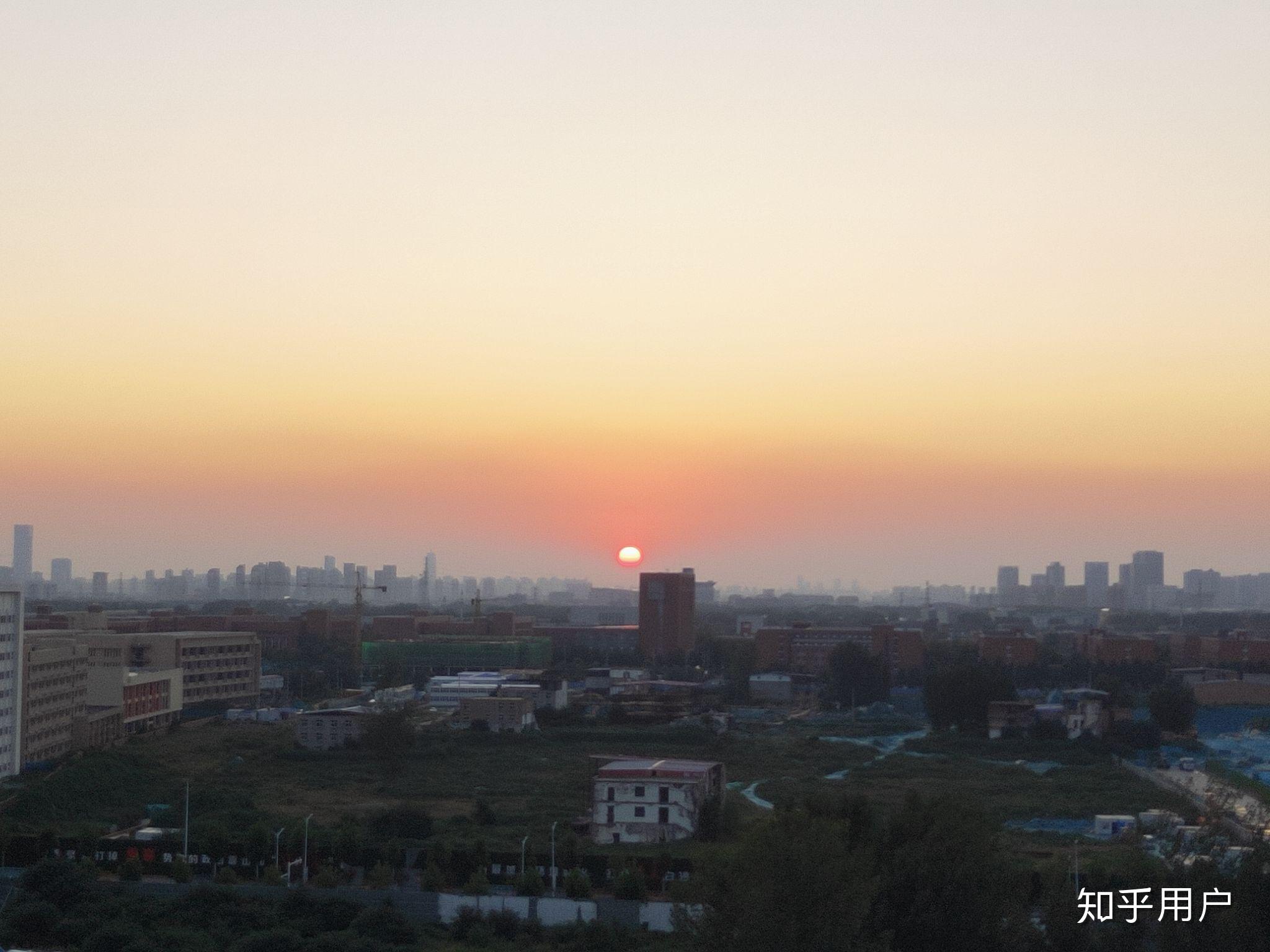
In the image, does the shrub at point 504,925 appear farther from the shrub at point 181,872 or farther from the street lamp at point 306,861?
the shrub at point 181,872

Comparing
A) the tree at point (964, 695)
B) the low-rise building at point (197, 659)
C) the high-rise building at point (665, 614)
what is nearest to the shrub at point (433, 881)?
the low-rise building at point (197, 659)

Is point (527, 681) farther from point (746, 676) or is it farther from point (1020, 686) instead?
point (1020, 686)

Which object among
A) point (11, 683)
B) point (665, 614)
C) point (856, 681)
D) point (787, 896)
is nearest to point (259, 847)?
point (787, 896)

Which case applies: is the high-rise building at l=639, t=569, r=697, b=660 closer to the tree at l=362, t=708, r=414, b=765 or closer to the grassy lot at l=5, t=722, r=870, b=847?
the grassy lot at l=5, t=722, r=870, b=847

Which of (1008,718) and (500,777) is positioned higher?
(1008,718)

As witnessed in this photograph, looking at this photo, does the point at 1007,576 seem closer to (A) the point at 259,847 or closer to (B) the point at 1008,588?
(B) the point at 1008,588

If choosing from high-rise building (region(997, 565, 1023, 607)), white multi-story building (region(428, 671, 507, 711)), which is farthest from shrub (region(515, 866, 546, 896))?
high-rise building (region(997, 565, 1023, 607))
